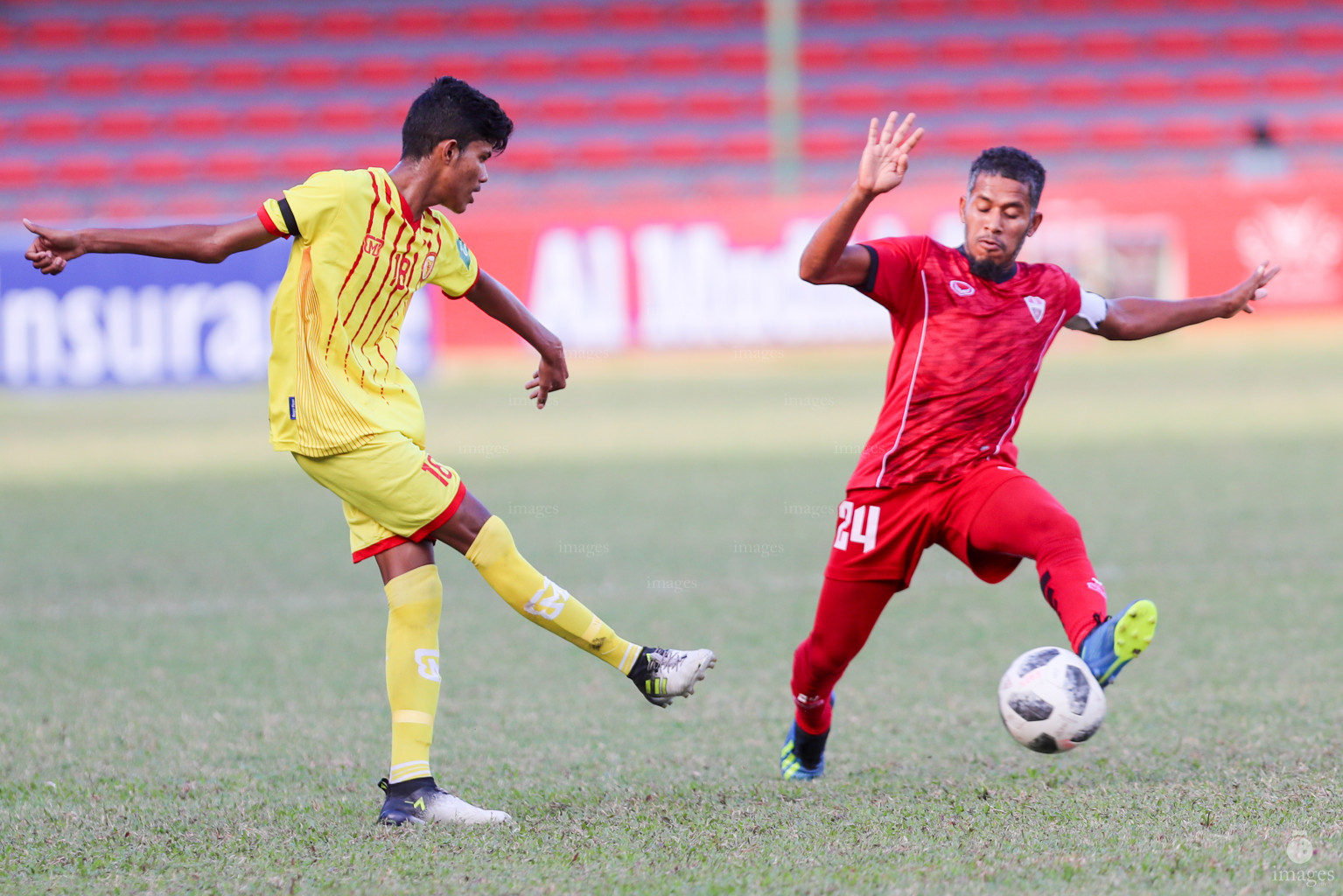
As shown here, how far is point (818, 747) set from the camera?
3.86 meters

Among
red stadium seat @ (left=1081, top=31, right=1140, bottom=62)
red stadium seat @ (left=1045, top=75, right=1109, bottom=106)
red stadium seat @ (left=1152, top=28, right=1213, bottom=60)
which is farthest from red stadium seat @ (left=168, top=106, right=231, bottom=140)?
red stadium seat @ (left=1152, top=28, right=1213, bottom=60)

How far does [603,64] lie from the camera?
79.4ft

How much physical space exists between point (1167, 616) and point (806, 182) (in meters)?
16.9

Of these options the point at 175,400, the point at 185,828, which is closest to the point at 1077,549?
the point at 185,828

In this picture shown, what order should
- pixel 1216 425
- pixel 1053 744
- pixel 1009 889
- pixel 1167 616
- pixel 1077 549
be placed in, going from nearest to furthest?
pixel 1009 889 → pixel 1053 744 → pixel 1077 549 → pixel 1167 616 → pixel 1216 425

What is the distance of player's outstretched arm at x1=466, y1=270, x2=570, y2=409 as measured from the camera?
12.4ft

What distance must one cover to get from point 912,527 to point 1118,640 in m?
0.71

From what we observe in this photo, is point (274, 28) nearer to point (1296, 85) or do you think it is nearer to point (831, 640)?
point (1296, 85)

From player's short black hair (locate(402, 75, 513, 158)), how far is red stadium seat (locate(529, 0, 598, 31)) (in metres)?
22.3

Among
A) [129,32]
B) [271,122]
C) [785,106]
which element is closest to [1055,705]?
[785,106]

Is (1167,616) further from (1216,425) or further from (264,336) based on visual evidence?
(264,336)

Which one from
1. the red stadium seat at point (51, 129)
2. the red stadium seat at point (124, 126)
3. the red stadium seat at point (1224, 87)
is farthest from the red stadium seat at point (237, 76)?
the red stadium seat at point (1224, 87)

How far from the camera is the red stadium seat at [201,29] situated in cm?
2416

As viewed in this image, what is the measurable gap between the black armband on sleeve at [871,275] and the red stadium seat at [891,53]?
21.7m
